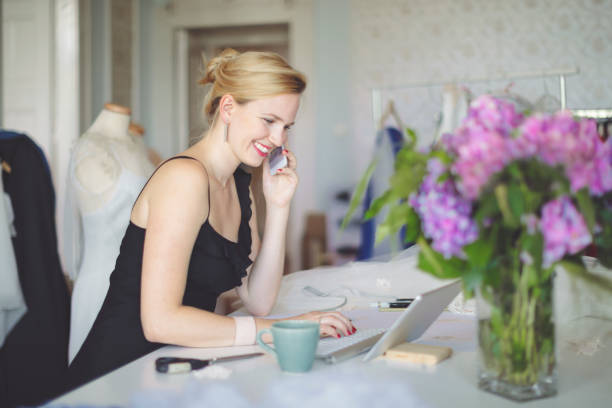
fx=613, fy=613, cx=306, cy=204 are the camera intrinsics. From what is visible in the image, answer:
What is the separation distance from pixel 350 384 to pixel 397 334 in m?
0.17

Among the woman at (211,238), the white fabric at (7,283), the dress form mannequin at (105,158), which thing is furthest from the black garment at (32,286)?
the woman at (211,238)

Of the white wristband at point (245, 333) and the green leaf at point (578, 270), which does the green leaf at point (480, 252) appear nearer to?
the green leaf at point (578, 270)

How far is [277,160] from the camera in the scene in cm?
172

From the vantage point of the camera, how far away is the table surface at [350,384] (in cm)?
86

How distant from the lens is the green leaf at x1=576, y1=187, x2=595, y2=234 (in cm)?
75

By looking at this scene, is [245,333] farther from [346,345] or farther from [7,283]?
[7,283]

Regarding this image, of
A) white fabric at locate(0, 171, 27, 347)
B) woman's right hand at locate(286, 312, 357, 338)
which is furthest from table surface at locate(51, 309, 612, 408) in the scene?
white fabric at locate(0, 171, 27, 347)

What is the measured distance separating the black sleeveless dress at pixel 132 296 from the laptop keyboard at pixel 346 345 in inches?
14.4

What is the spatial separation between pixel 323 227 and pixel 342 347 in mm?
4195

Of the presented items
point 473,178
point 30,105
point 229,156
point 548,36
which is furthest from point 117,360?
point 548,36

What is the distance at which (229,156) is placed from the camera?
62.1 inches

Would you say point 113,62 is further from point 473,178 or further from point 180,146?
point 473,178

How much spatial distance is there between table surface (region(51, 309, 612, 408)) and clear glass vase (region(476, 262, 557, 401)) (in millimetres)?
24

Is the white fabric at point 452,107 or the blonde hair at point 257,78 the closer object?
the blonde hair at point 257,78
